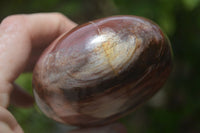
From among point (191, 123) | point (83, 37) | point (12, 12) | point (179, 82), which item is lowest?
point (191, 123)

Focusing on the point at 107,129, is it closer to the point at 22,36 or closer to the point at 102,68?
the point at 102,68

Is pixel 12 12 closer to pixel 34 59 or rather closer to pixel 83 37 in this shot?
pixel 34 59

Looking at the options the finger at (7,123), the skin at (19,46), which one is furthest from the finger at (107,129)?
the finger at (7,123)

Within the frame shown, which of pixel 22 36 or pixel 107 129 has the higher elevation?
pixel 22 36

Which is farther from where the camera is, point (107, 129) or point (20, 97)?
point (20, 97)

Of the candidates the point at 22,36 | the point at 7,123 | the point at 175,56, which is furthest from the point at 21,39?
the point at 175,56

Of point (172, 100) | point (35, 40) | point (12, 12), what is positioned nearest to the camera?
point (35, 40)

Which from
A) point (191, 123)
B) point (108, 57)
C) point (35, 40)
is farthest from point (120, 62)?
point (191, 123)

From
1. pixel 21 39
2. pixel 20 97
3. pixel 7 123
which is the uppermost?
pixel 21 39
